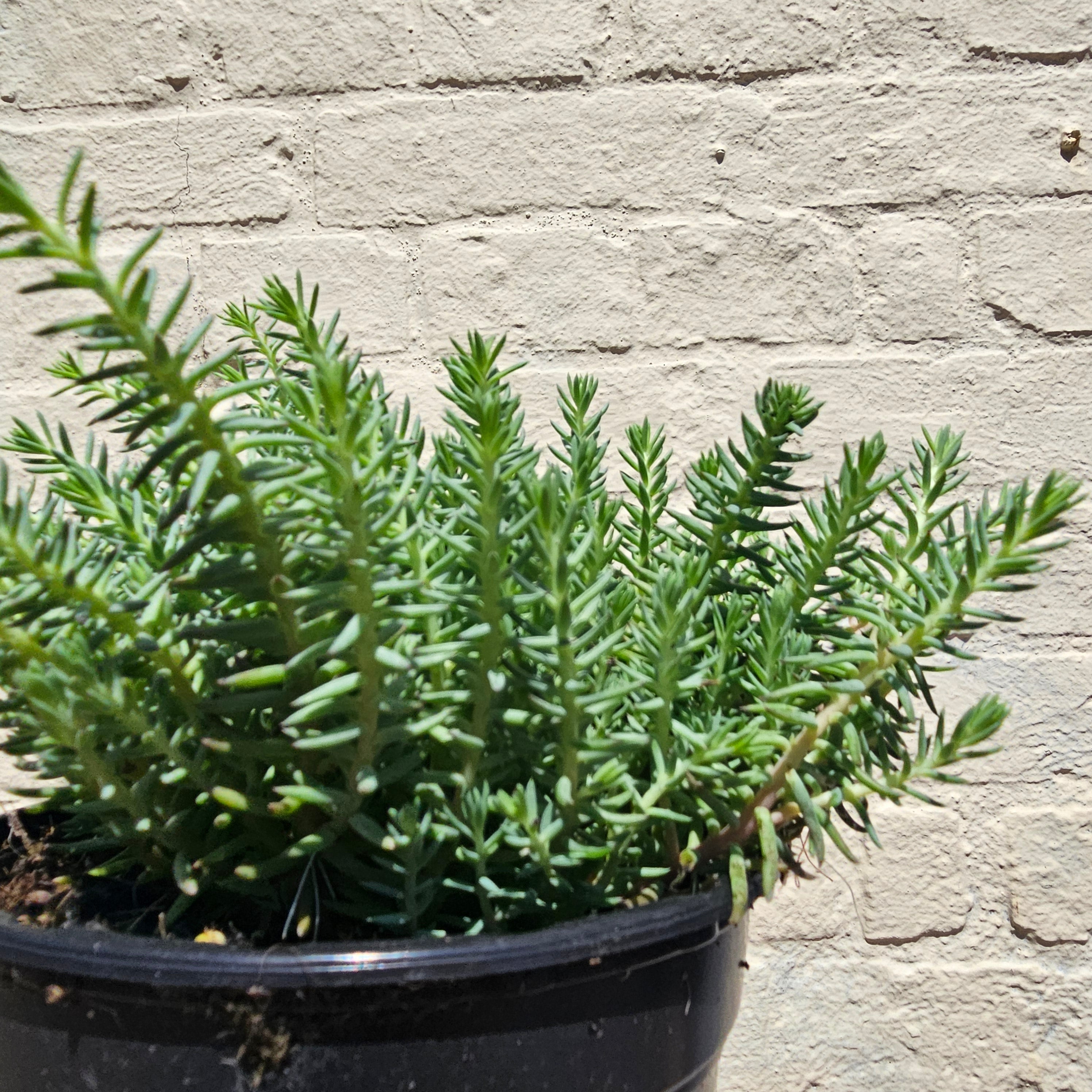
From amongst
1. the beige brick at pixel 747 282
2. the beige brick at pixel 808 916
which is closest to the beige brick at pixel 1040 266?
the beige brick at pixel 747 282

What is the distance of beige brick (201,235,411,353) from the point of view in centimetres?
120

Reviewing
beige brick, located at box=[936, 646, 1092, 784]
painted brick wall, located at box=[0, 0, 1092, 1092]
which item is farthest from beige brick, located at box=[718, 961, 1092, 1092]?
beige brick, located at box=[936, 646, 1092, 784]

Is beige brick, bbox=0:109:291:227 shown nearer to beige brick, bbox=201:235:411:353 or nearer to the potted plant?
beige brick, bbox=201:235:411:353

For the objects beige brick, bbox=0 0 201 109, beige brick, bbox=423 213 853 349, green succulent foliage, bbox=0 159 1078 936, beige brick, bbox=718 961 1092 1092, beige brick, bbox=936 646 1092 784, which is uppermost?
beige brick, bbox=0 0 201 109

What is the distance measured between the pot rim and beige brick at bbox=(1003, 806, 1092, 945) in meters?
0.89

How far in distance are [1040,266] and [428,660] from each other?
3.40 feet

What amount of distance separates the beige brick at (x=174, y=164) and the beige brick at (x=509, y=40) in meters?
0.19

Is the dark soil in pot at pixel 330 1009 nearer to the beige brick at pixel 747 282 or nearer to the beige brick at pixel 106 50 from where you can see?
the beige brick at pixel 747 282

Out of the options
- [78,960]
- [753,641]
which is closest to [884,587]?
[753,641]

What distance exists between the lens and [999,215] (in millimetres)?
1171

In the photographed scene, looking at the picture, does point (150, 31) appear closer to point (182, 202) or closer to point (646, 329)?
point (182, 202)

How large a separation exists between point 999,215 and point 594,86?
47 cm

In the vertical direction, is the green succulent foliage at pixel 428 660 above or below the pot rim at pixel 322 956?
above

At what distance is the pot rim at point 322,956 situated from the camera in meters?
0.39
